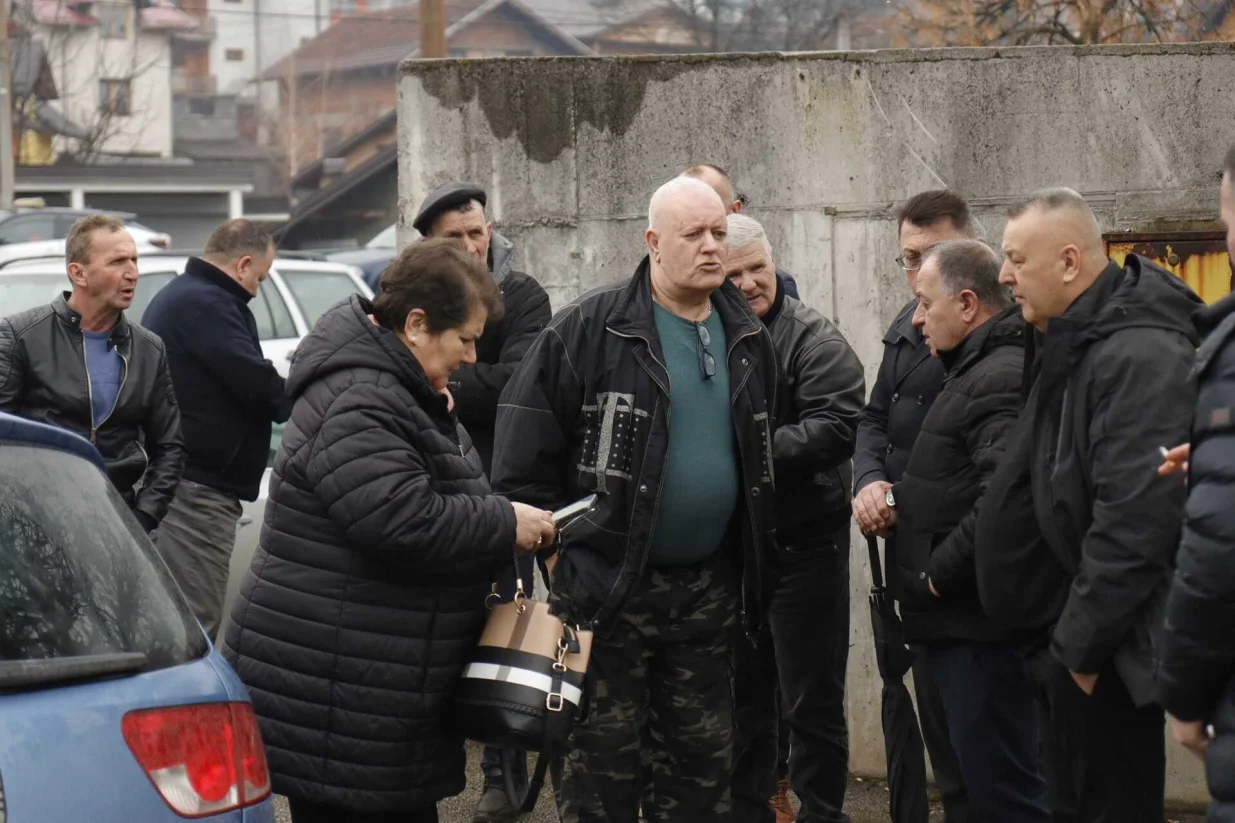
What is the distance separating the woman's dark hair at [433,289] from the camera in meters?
3.82

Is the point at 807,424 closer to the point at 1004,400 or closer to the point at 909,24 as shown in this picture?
the point at 1004,400

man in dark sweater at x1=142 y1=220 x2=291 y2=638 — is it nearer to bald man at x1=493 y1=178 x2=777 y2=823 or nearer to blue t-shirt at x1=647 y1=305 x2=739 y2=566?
bald man at x1=493 y1=178 x2=777 y2=823

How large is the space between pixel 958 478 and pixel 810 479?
2.79 feet

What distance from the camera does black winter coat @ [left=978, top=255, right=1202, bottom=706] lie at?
3.59 metres

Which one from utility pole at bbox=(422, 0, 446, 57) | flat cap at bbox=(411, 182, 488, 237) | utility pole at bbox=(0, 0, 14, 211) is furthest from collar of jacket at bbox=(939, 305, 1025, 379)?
utility pole at bbox=(0, 0, 14, 211)

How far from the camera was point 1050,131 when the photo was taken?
5.89 m

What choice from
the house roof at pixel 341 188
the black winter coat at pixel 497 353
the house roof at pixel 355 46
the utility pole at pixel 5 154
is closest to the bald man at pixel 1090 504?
the black winter coat at pixel 497 353

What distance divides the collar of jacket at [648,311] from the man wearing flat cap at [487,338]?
1.13 m

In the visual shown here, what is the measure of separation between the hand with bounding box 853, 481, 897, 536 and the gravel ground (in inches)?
57.9

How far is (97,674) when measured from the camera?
2.96m

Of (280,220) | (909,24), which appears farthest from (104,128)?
(909,24)

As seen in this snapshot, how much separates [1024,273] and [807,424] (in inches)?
47.4

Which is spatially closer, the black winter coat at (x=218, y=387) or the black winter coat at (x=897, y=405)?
the black winter coat at (x=897, y=405)

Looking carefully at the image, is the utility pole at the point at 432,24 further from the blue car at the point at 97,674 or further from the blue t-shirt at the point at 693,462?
the blue car at the point at 97,674
